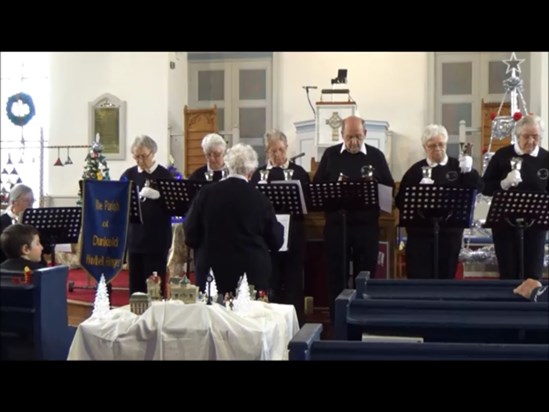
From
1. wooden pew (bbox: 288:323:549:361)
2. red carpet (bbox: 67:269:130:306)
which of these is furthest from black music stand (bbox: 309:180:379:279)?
wooden pew (bbox: 288:323:549:361)

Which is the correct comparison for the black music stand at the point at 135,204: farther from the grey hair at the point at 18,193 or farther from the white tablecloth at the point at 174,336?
the white tablecloth at the point at 174,336

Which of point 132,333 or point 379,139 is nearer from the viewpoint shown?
point 132,333

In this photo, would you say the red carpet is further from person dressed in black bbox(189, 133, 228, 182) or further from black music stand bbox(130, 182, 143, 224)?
person dressed in black bbox(189, 133, 228, 182)

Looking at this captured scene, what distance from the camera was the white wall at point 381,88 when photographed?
12.1 metres

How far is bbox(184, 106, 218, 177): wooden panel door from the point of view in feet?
39.5

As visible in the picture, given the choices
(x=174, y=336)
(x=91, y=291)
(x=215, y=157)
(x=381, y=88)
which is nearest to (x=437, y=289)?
(x=174, y=336)

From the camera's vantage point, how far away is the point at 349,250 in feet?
16.5

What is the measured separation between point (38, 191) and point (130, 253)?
7.53 metres

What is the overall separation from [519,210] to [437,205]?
46 cm

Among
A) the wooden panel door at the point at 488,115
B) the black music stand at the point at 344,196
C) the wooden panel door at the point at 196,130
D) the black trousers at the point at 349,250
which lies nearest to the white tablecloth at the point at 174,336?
the black music stand at the point at 344,196

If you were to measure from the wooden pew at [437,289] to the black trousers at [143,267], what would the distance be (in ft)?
7.08
